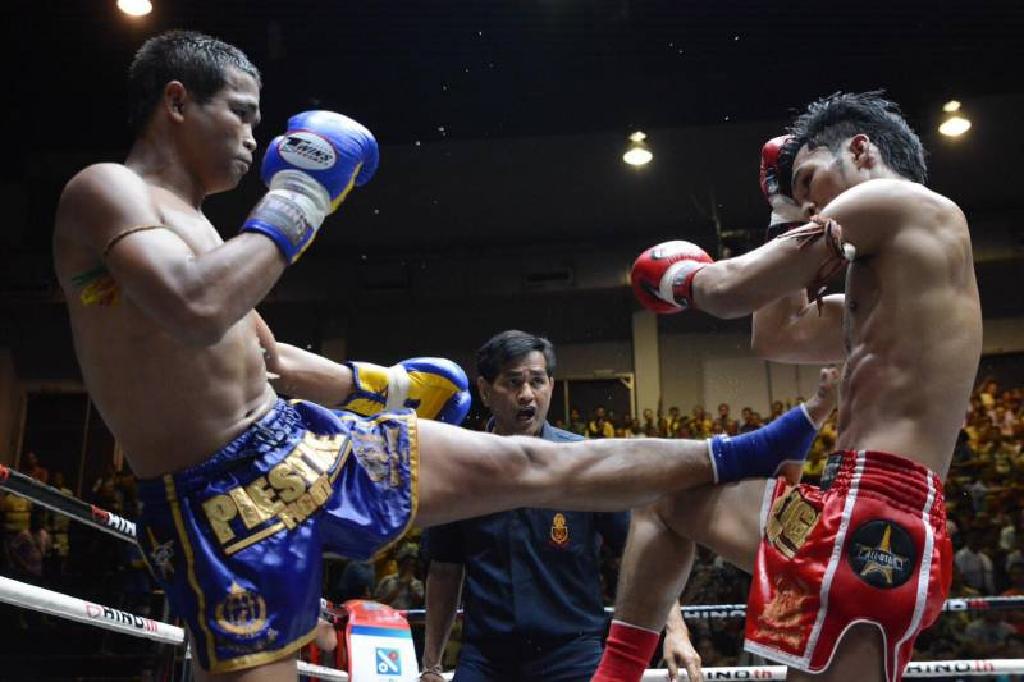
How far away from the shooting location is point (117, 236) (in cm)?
170

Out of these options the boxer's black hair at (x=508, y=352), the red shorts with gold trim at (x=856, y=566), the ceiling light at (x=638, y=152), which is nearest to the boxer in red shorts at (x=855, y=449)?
the red shorts with gold trim at (x=856, y=566)

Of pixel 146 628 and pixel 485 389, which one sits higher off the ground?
pixel 485 389

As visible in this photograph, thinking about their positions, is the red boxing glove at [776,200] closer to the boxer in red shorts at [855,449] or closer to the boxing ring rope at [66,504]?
the boxer in red shorts at [855,449]

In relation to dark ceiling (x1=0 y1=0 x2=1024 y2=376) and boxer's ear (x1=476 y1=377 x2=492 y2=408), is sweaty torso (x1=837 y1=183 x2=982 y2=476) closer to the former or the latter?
boxer's ear (x1=476 y1=377 x2=492 y2=408)

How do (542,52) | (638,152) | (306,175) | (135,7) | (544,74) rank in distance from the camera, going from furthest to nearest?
1. (638,152)
2. (544,74)
3. (542,52)
4. (135,7)
5. (306,175)

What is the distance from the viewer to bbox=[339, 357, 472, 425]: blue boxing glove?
2455 mm

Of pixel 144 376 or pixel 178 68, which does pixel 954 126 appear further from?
pixel 144 376

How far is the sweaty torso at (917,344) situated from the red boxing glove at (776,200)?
0.36 metres

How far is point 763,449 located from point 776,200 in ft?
2.23

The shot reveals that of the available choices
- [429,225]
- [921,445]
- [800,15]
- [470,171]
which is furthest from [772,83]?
[921,445]

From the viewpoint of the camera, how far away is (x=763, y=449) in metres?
1.98

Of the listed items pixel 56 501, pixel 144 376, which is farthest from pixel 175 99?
pixel 56 501

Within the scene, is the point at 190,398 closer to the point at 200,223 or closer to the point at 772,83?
the point at 200,223

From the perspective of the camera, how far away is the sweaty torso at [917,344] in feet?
6.10
